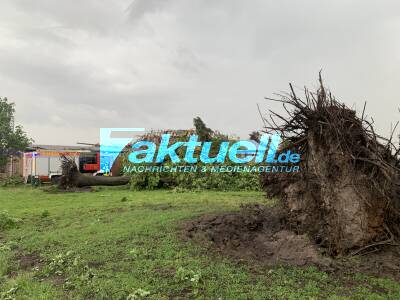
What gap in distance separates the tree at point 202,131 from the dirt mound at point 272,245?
29.1 feet

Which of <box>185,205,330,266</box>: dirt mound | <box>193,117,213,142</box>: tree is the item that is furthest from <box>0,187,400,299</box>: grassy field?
<box>193,117,213,142</box>: tree

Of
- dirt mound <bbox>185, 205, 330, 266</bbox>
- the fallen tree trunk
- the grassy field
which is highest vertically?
the fallen tree trunk

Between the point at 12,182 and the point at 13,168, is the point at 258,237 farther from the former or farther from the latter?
the point at 13,168

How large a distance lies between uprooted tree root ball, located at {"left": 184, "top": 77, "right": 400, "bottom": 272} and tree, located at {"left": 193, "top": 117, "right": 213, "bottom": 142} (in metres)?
10.2

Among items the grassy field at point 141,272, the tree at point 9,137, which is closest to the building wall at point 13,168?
the tree at point 9,137

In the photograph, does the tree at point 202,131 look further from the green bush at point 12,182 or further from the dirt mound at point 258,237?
the green bush at point 12,182

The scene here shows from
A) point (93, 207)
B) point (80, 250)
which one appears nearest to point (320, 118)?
point (80, 250)

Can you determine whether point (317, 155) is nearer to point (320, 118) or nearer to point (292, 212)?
point (320, 118)

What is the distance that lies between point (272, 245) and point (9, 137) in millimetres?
23874

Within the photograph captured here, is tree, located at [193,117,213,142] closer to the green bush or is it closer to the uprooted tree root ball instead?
the uprooted tree root ball

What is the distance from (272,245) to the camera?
5918 millimetres

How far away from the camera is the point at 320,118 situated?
222 inches

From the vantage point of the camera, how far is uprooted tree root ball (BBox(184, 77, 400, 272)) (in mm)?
5277

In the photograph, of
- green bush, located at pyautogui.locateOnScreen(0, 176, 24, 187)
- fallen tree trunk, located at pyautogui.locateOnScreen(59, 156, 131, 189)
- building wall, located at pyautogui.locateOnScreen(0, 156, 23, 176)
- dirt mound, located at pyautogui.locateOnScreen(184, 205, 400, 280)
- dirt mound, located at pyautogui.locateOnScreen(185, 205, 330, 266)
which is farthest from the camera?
building wall, located at pyautogui.locateOnScreen(0, 156, 23, 176)
